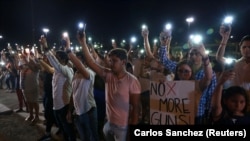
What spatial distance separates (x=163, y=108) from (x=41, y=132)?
14.9ft

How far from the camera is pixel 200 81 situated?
4219mm

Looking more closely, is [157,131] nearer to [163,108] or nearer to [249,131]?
[163,108]

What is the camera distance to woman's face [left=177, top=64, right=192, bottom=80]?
4254 mm

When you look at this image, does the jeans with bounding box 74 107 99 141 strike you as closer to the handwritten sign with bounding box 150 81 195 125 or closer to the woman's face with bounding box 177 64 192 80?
the handwritten sign with bounding box 150 81 195 125

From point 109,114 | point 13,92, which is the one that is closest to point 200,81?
point 109,114

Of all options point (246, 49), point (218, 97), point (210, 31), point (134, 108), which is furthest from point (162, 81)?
point (210, 31)

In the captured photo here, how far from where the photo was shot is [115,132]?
4.14m

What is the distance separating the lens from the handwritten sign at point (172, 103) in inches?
160

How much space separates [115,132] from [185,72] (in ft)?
3.99

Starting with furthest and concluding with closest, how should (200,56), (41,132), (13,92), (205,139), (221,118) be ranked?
(13,92), (41,132), (200,56), (221,118), (205,139)

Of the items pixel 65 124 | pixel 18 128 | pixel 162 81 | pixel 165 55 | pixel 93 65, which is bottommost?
pixel 18 128

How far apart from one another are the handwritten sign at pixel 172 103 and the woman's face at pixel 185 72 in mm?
174

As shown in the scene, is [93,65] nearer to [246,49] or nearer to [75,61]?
[75,61]

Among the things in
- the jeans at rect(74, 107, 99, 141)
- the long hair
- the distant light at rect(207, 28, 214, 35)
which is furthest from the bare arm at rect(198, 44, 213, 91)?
the distant light at rect(207, 28, 214, 35)
